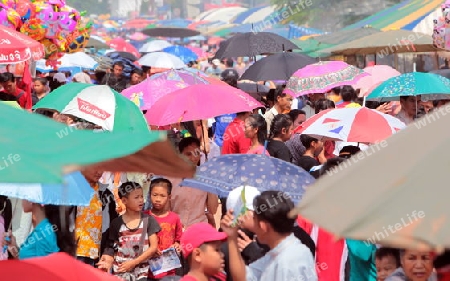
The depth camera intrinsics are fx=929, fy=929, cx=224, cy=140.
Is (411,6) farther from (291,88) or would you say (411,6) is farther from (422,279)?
(422,279)

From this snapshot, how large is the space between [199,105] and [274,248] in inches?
161

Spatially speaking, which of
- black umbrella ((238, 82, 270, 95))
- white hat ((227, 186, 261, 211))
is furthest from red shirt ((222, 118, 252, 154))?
black umbrella ((238, 82, 270, 95))

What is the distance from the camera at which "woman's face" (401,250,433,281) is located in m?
4.62

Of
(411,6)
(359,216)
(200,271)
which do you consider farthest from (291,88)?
(411,6)

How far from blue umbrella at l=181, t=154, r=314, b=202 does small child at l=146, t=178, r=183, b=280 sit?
1.53ft

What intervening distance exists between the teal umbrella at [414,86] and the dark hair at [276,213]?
5486mm

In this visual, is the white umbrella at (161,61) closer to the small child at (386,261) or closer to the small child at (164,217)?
the small child at (164,217)

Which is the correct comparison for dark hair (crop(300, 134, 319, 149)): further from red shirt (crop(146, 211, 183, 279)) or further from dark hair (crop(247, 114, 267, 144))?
red shirt (crop(146, 211, 183, 279))

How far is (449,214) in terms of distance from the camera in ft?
8.64

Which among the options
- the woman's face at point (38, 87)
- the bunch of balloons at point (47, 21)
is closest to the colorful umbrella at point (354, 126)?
the bunch of balloons at point (47, 21)

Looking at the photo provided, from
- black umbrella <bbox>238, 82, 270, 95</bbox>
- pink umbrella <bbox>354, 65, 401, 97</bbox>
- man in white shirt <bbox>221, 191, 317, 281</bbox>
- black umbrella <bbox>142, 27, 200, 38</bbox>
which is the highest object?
man in white shirt <bbox>221, 191, 317, 281</bbox>

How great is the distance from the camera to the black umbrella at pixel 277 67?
44.3 ft

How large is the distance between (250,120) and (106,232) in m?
2.10

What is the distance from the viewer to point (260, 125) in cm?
833
